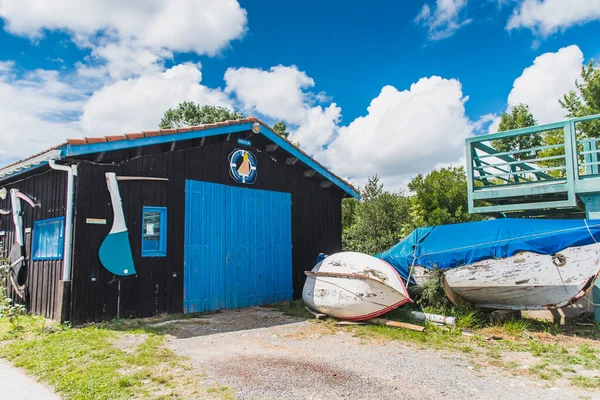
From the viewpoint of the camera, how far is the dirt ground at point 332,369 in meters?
4.72

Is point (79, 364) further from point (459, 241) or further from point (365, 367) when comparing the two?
Result: point (459, 241)

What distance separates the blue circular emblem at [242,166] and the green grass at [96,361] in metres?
4.61

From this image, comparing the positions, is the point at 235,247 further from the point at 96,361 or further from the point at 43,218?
the point at 96,361

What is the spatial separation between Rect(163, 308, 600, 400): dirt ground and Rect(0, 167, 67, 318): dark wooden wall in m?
3.02

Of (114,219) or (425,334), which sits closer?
(425,334)

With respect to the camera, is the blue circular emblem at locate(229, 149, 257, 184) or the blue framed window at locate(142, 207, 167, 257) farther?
the blue circular emblem at locate(229, 149, 257, 184)

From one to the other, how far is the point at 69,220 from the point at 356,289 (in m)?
5.81

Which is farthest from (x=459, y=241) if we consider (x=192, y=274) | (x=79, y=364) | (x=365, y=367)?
(x=79, y=364)

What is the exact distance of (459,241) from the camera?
872 cm

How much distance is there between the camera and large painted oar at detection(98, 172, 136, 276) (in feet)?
28.5

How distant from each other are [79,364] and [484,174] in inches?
377

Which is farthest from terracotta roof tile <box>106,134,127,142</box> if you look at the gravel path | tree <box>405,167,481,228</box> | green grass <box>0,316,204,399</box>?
tree <box>405,167,481,228</box>

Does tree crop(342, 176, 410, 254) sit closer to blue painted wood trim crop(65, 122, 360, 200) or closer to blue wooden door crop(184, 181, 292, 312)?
blue painted wood trim crop(65, 122, 360, 200)

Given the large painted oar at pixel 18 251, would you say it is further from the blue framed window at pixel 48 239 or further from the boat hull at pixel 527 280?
the boat hull at pixel 527 280
